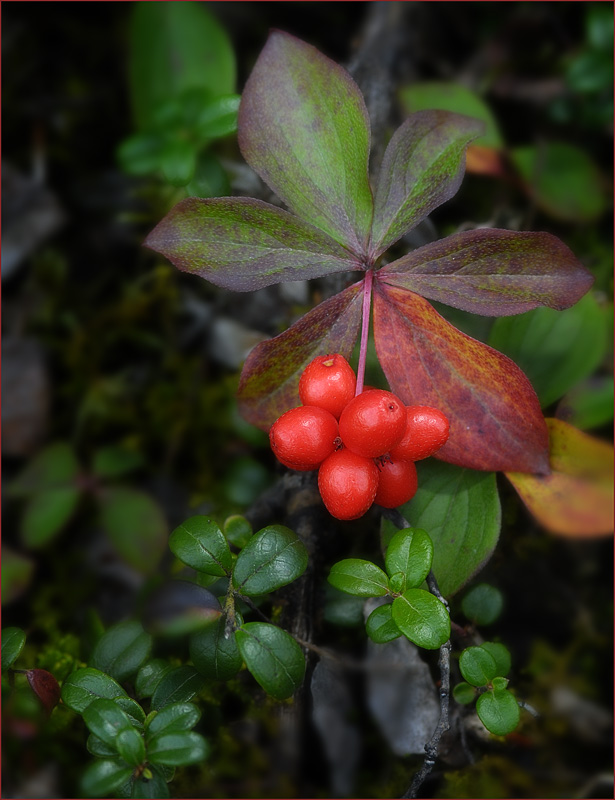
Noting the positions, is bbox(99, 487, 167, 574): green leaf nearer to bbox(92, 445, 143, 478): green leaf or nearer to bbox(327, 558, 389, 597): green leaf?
bbox(92, 445, 143, 478): green leaf

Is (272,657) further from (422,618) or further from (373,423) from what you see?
(373,423)

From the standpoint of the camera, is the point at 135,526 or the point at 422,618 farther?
the point at 135,526

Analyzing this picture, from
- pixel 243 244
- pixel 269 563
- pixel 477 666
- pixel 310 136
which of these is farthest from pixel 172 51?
pixel 477 666

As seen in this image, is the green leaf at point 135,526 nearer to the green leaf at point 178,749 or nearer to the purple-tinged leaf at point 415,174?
the green leaf at point 178,749

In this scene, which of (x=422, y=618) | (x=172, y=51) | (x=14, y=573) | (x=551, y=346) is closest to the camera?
(x=422, y=618)

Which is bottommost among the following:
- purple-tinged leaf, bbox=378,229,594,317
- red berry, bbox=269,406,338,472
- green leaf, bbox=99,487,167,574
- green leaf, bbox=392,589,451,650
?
green leaf, bbox=99,487,167,574

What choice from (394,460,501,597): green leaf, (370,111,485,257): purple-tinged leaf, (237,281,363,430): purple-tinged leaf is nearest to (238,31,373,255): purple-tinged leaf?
(370,111,485,257): purple-tinged leaf
